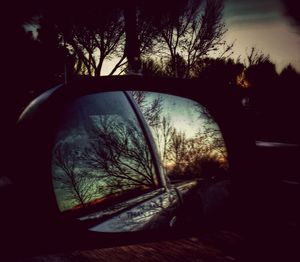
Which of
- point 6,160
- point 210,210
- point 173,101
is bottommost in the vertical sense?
point 210,210

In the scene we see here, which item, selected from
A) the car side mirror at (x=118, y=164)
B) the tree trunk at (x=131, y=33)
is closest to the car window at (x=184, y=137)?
the car side mirror at (x=118, y=164)

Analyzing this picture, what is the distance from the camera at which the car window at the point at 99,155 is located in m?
1.12

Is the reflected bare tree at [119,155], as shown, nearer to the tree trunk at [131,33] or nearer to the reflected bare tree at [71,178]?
the reflected bare tree at [71,178]

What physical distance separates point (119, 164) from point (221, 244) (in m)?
1.13

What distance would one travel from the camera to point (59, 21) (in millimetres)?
32594

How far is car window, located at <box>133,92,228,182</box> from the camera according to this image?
1516 millimetres

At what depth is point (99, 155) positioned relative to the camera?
1.29 m

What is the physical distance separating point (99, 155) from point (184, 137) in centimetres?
44

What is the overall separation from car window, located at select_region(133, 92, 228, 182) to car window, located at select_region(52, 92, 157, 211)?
8 cm

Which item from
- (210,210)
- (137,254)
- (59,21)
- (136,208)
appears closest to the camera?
(210,210)

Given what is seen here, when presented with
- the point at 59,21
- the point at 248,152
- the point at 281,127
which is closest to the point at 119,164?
the point at 248,152

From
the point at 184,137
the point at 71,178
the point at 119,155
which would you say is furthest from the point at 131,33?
the point at 71,178

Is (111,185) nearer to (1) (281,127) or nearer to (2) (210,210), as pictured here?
(2) (210,210)

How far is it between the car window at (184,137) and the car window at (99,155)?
8 centimetres
